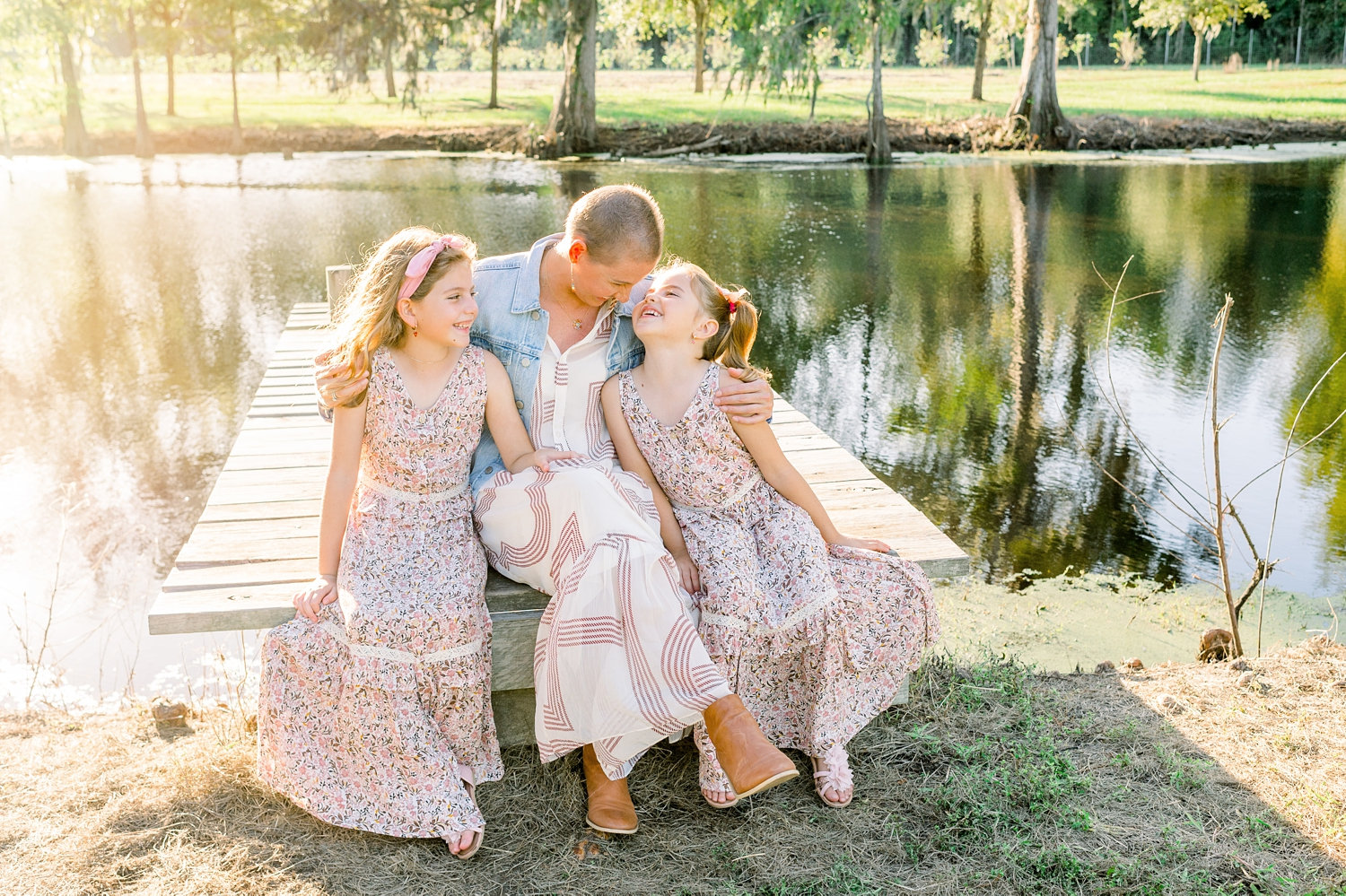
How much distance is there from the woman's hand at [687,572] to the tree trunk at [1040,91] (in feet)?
72.5

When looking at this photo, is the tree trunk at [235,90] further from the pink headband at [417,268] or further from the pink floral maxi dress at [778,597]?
the pink floral maxi dress at [778,597]

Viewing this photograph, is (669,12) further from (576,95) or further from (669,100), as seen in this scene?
(669,100)

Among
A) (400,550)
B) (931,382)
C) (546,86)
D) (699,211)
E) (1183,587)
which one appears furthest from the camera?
(546,86)

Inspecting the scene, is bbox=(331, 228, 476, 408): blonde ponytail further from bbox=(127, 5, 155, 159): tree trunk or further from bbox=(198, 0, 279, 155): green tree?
bbox=(198, 0, 279, 155): green tree

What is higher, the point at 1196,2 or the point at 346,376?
the point at 1196,2

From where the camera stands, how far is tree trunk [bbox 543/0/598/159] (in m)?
20.2

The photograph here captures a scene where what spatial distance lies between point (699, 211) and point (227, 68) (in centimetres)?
2791

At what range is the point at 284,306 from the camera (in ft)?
33.0

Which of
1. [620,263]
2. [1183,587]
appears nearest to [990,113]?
[1183,587]

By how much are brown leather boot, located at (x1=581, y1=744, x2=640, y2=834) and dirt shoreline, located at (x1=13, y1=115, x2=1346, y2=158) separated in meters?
20.4

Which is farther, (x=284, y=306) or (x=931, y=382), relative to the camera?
(x=284, y=306)

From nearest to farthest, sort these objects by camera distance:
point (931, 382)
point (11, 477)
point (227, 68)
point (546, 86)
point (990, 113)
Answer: point (11, 477)
point (931, 382)
point (990, 113)
point (546, 86)
point (227, 68)

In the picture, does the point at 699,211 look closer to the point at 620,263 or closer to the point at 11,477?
the point at 11,477

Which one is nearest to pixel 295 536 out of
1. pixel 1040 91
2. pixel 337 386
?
pixel 337 386
